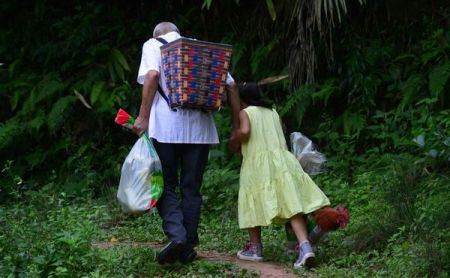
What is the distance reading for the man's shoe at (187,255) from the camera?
5895mm

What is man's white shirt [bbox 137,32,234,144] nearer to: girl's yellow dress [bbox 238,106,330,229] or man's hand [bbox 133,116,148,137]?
man's hand [bbox 133,116,148,137]

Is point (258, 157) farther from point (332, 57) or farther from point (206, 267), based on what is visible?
point (332, 57)

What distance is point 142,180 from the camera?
5855mm

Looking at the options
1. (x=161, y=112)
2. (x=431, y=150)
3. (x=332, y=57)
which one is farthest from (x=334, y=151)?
(x=161, y=112)

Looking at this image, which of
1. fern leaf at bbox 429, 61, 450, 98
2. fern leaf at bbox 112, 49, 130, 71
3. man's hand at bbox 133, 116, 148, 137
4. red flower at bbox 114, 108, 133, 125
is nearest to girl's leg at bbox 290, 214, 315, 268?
man's hand at bbox 133, 116, 148, 137

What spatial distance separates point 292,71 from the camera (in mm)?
10062

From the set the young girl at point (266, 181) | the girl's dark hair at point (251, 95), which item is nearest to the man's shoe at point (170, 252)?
the young girl at point (266, 181)

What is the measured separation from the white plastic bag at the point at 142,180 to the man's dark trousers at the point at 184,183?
13cm

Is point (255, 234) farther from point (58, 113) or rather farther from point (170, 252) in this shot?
point (58, 113)

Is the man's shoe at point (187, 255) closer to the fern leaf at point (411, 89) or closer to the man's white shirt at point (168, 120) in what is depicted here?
the man's white shirt at point (168, 120)

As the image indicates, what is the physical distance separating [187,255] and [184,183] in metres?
0.56

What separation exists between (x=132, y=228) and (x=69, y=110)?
3.44 meters

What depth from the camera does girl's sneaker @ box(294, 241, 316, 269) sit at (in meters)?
5.96

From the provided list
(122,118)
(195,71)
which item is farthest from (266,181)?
(122,118)
